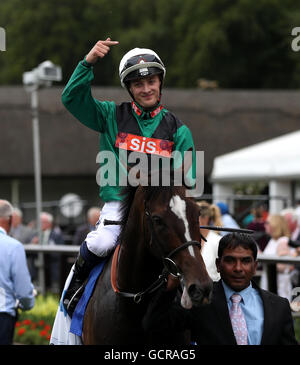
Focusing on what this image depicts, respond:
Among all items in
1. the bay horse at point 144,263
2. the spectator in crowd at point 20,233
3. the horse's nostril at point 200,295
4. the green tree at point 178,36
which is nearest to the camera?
the horse's nostril at point 200,295

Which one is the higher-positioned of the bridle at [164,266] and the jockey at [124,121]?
the jockey at [124,121]

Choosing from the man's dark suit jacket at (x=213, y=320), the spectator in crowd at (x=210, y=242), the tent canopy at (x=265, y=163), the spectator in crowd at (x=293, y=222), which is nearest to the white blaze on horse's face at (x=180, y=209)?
the man's dark suit jacket at (x=213, y=320)

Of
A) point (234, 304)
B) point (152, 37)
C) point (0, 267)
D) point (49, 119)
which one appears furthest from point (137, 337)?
point (152, 37)

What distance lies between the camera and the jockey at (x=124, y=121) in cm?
418

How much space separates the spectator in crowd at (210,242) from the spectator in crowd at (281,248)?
3.06ft

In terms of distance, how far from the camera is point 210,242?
6660 millimetres

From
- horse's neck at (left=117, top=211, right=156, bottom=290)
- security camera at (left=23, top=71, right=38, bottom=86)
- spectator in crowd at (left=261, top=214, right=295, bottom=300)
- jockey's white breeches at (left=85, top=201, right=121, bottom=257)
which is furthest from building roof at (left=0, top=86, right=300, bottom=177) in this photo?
horse's neck at (left=117, top=211, right=156, bottom=290)

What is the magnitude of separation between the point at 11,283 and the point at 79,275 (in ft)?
5.96

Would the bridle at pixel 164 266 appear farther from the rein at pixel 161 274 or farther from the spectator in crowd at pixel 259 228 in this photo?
the spectator in crowd at pixel 259 228

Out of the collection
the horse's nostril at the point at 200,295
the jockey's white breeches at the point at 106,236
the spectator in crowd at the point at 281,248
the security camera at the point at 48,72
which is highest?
the security camera at the point at 48,72

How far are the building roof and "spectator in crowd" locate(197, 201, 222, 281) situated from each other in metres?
19.2

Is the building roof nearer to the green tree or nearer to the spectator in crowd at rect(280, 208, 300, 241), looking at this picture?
the green tree

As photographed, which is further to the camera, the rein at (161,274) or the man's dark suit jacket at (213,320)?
the man's dark suit jacket at (213,320)

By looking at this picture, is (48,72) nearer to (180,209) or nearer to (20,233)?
(20,233)
